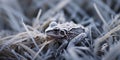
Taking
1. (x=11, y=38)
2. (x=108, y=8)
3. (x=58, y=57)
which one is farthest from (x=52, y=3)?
(x=58, y=57)

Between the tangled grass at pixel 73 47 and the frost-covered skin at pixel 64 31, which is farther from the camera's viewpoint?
the frost-covered skin at pixel 64 31

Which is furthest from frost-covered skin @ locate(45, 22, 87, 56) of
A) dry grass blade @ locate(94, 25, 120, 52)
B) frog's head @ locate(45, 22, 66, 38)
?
dry grass blade @ locate(94, 25, 120, 52)

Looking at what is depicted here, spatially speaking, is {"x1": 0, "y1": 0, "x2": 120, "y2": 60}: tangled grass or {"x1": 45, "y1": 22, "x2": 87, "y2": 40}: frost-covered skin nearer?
{"x1": 0, "y1": 0, "x2": 120, "y2": 60}: tangled grass

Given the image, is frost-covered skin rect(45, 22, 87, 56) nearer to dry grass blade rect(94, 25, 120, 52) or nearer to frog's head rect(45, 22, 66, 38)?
frog's head rect(45, 22, 66, 38)

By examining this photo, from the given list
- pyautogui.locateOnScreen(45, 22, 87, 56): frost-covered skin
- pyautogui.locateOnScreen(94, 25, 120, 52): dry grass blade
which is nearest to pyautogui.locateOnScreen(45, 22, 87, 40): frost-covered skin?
pyautogui.locateOnScreen(45, 22, 87, 56): frost-covered skin

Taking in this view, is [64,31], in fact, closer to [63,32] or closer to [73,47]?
[63,32]

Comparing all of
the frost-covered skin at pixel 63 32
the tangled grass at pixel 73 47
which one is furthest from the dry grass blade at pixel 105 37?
the frost-covered skin at pixel 63 32

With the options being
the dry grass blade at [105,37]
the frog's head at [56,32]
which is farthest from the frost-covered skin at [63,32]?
the dry grass blade at [105,37]

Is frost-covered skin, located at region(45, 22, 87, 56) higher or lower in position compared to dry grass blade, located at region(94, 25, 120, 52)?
higher

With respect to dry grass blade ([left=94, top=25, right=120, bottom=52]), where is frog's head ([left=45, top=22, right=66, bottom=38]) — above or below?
above

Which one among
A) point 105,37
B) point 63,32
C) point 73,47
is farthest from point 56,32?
point 105,37

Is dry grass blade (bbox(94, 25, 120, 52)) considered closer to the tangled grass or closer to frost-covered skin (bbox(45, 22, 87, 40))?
the tangled grass

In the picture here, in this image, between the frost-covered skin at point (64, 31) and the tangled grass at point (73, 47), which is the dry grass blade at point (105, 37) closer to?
the tangled grass at point (73, 47)

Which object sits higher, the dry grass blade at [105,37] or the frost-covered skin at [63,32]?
the frost-covered skin at [63,32]
